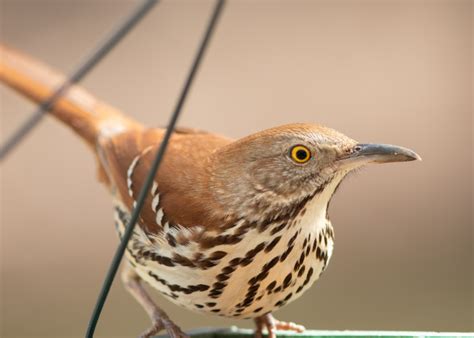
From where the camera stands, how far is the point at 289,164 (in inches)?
122

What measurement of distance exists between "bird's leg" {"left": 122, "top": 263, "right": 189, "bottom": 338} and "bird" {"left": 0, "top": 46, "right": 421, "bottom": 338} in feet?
0.03

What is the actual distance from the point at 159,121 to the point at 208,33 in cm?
637

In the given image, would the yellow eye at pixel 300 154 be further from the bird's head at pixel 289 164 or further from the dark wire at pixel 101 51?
the dark wire at pixel 101 51

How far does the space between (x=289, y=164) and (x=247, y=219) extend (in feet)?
0.66

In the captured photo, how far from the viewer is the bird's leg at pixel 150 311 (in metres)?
3.41

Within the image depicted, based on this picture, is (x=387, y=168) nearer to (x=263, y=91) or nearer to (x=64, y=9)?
(x=263, y=91)

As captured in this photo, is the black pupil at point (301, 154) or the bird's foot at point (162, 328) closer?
the black pupil at point (301, 154)

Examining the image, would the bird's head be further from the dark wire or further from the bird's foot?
the dark wire

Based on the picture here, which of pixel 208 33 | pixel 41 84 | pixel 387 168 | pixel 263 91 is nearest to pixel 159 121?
pixel 263 91

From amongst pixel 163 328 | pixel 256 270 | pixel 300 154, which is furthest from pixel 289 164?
pixel 163 328

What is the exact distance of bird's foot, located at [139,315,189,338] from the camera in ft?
11.1

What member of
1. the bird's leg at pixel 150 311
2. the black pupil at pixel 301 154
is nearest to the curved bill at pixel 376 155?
the black pupil at pixel 301 154

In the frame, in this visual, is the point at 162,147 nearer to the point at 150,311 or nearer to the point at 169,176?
the point at 169,176

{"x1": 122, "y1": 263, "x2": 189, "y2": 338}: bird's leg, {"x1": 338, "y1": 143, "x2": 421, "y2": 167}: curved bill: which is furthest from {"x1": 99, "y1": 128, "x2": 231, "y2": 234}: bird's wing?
{"x1": 338, "y1": 143, "x2": 421, "y2": 167}: curved bill
